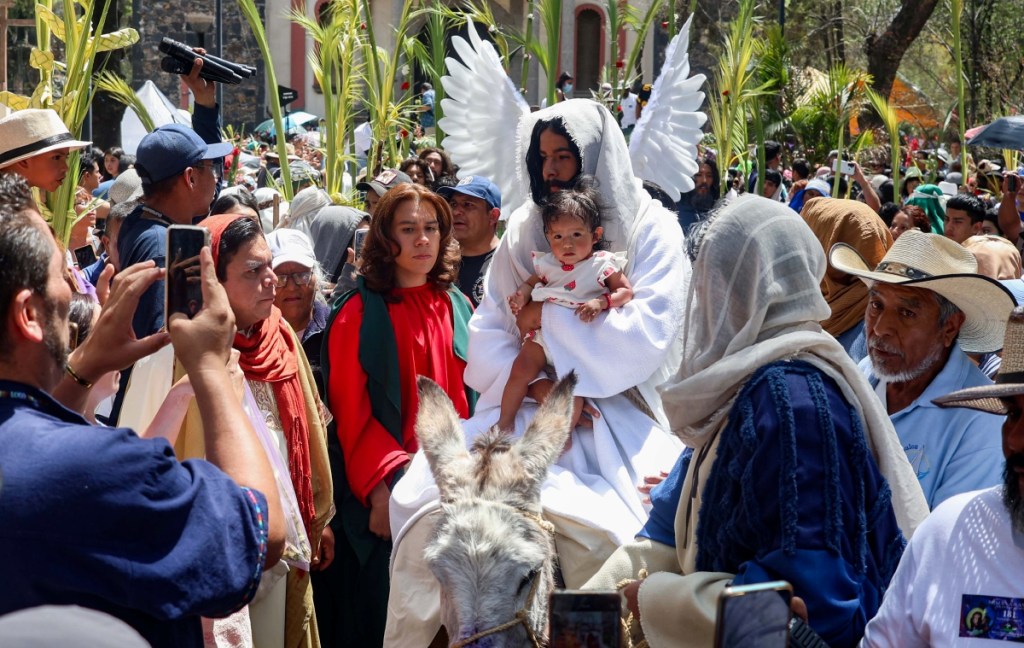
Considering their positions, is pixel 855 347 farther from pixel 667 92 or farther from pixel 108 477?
pixel 108 477

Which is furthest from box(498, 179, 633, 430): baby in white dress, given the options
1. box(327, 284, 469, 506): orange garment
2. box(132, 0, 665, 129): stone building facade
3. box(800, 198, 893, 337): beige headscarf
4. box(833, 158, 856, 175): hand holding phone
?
box(132, 0, 665, 129): stone building facade

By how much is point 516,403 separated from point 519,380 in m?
0.09

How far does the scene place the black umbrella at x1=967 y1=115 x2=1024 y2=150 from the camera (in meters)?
10.9

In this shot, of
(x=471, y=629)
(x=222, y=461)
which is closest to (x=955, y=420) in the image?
(x=471, y=629)

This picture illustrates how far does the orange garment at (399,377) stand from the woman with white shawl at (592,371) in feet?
1.08

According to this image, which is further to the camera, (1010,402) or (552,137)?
(552,137)

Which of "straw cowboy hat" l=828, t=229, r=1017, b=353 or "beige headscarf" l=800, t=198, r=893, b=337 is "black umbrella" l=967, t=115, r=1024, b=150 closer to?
"beige headscarf" l=800, t=198, r=893, b=337

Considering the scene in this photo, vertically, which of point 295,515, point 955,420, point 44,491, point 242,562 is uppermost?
point 44,491

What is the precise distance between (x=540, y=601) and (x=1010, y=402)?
1254 mm

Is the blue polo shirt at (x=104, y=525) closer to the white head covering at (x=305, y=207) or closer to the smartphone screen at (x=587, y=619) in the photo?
the smartphone screen at (x=587, y=619)

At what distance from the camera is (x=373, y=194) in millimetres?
7871

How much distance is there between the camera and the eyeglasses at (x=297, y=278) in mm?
5270

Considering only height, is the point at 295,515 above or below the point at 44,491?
below

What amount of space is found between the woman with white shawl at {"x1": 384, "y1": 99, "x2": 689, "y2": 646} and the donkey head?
459 millimetres
